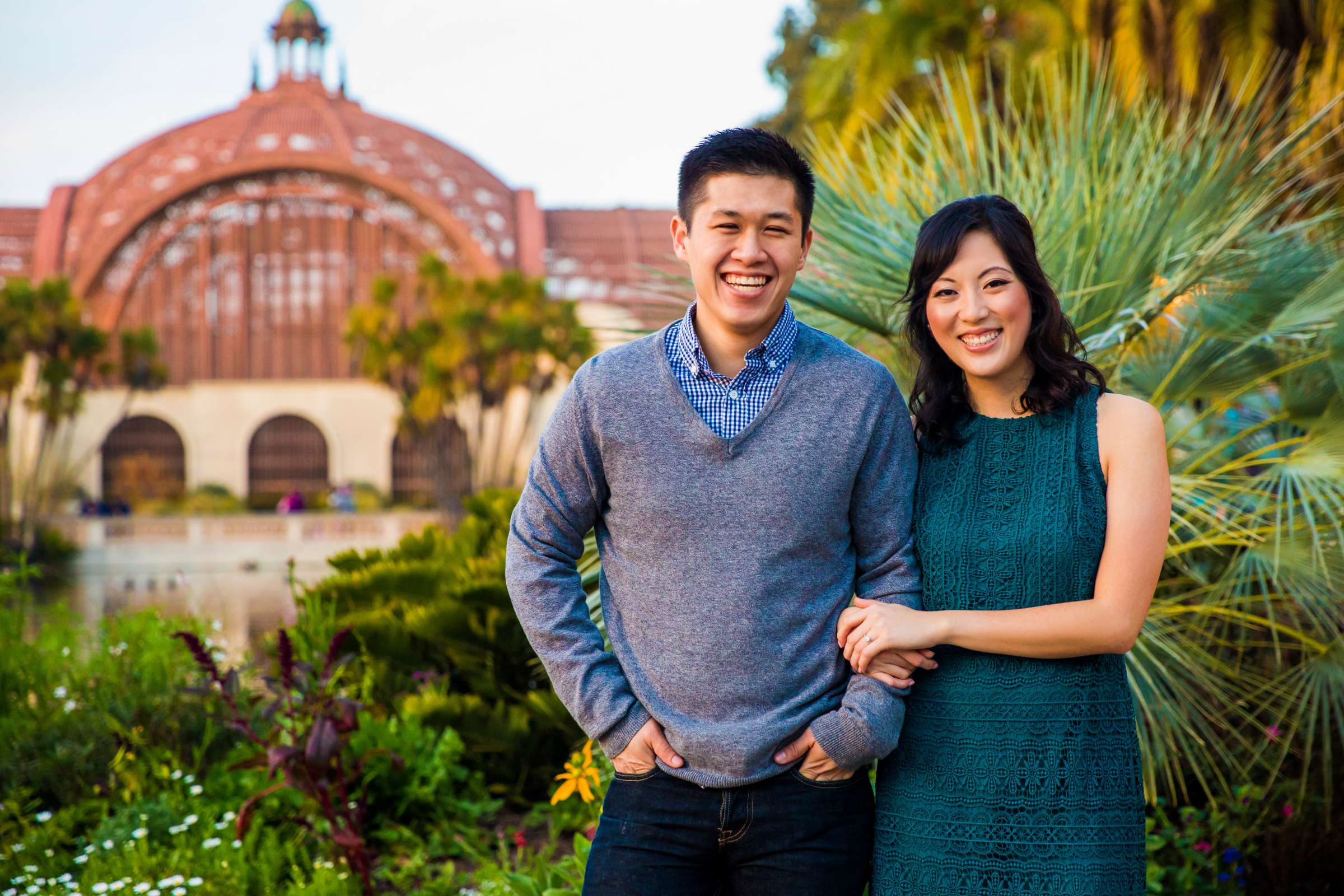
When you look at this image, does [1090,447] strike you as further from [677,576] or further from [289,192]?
[289,192]

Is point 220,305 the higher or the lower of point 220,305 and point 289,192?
the lower

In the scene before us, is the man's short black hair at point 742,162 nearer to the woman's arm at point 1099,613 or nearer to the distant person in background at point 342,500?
the woman's arm at point 1099,613

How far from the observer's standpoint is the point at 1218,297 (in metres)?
3.56

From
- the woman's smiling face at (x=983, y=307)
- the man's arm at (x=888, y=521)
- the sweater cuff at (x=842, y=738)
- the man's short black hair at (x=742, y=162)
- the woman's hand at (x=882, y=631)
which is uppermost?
the man's short black hair at (x=742, y=162)

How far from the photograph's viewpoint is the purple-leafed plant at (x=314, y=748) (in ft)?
9.98

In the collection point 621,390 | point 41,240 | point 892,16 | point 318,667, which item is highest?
point 41,240

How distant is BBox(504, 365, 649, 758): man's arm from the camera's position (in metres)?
1.68

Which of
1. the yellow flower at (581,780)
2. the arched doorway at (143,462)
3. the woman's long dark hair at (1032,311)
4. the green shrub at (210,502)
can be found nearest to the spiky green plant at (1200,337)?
the woman's long dark hair at (1032,311)

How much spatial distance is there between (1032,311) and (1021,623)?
52cm

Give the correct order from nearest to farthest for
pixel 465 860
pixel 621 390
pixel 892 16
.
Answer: pixel 621 390 → pixel 465 860 → pixel 892 16

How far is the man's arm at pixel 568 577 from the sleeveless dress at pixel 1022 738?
46 cm

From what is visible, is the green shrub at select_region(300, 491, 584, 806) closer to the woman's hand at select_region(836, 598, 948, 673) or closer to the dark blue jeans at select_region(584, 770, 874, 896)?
the dark blue jeans at select_region(584, 770, 874, 896)

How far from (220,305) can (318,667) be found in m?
33.4

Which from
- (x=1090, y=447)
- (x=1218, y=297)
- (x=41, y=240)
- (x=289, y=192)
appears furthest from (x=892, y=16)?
(x=41, y=240)
